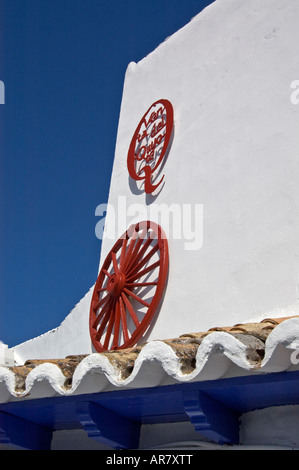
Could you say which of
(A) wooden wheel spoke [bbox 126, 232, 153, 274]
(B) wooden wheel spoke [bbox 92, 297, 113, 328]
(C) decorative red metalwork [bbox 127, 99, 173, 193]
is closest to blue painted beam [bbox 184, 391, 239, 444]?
(A) wooden wheel spoke [bbox 126, 232, 153, 274]

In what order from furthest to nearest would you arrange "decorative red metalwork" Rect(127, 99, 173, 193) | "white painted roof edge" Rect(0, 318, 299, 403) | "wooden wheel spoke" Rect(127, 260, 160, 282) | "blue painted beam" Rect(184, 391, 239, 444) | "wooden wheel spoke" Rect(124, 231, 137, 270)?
"decorative red metalwork" Rect(127, 99, 173, 193) < "wooden wheel spoke" Rect(124, 231, 137, 270) < "wooden wheel spoke" Rect(127, 260, 160, 282) < "blue painted beam" Rect(184, 391, 239, 444) < "white painted roof edge" Rect(0, 318, 299, 403)

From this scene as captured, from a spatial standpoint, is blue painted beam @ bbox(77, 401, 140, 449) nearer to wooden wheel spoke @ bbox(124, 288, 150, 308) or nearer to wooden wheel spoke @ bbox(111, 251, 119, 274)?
wooden wheel spoke @ bbox(124, 288, 150, 308)

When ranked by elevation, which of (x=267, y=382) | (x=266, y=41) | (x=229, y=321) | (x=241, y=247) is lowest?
(x=267, y=382)

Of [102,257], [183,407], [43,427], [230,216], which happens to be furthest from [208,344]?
[102,257]

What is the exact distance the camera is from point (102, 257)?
6926mm

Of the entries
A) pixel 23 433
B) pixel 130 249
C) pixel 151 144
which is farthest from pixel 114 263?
pixel 23 433

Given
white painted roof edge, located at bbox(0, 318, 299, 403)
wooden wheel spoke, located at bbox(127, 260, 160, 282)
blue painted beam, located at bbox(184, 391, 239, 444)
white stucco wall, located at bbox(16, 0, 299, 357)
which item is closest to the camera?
white painted roof edge, located at bbox(0, 318, 299, 403)

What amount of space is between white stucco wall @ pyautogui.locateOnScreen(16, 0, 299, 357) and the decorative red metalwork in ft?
0.33

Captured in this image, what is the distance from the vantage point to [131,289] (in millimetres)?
6078

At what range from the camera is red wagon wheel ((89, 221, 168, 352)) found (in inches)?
229

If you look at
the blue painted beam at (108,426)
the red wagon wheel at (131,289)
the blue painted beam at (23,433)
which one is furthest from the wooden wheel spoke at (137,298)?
the blue painted beam at (108,426)

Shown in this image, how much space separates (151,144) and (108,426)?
3.44 m

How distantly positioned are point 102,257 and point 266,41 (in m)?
2.72
